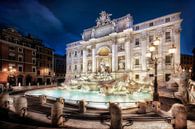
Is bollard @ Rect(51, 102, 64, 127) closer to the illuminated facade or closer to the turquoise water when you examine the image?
the turquoise water

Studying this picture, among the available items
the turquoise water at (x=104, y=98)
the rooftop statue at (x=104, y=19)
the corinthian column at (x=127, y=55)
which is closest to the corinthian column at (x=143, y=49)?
the corinthian column at (x=127, y=55)

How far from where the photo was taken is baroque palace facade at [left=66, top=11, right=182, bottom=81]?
73.8ft

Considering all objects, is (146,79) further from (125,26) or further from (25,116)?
(25,116)

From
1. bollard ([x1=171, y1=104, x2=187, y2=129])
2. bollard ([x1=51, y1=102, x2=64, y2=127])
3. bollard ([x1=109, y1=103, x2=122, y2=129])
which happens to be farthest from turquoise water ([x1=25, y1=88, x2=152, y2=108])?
bollard ([x1=171, y1=104, x2=187, y2=129])

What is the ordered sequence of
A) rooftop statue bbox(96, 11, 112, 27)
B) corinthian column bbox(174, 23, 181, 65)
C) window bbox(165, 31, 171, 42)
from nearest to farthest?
corinthian column bbox(174, 23, 181, 65), window bbox(165, 31, 171, 42), rooftop statue bbox(96, 11, 112, 27)

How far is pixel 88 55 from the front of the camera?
35812mm

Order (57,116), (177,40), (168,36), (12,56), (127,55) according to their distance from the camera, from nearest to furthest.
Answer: (57,116) < (177,40) < (168,36) < (127,55) < (12,56)

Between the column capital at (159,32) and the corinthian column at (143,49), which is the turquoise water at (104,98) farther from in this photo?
the column capital at (159,32)

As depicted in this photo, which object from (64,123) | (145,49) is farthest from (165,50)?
(64,123)

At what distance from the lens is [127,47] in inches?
1081

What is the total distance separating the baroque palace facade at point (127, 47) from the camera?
73.8 ft

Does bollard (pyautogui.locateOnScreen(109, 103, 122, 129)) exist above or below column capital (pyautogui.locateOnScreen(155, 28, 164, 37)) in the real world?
below

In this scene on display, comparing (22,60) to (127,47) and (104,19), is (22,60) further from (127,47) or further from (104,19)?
(127,47)

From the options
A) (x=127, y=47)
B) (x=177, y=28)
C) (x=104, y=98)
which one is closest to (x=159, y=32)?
(x=177, y=28)
